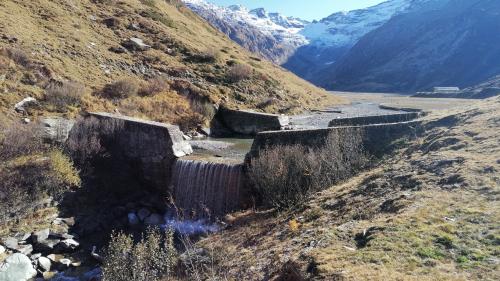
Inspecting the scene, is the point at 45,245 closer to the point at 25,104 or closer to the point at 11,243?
the point at 11,243

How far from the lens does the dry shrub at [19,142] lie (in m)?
16.5

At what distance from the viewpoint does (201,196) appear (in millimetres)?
17719

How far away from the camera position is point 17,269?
12.6 metres

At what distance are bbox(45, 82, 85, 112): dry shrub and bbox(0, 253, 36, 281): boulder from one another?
35.6 feet

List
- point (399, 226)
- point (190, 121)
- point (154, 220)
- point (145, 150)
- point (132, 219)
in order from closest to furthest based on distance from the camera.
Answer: point (399, 226) < point (132, 219) < point (154, 220) < point (145, 150) < point (190, 121)

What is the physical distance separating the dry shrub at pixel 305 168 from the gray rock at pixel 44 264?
685 cm

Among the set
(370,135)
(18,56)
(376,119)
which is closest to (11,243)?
(370,135)

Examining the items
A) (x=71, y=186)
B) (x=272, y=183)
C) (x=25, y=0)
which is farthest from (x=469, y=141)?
(x=25, y=0)

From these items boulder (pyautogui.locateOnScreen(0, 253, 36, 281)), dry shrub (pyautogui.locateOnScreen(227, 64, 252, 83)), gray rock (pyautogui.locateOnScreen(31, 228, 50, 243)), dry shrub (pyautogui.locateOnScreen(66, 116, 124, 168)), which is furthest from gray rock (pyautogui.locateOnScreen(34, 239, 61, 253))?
dry shrub (pyautogui.locateOnScreen(227, 64, 252, 83))

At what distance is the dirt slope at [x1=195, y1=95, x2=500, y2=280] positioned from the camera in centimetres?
693

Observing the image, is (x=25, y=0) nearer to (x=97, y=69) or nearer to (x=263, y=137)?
(x=97, y=69)

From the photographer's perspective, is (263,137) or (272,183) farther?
(263,137)

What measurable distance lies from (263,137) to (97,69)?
18322 millimetres

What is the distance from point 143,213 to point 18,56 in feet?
44.7
